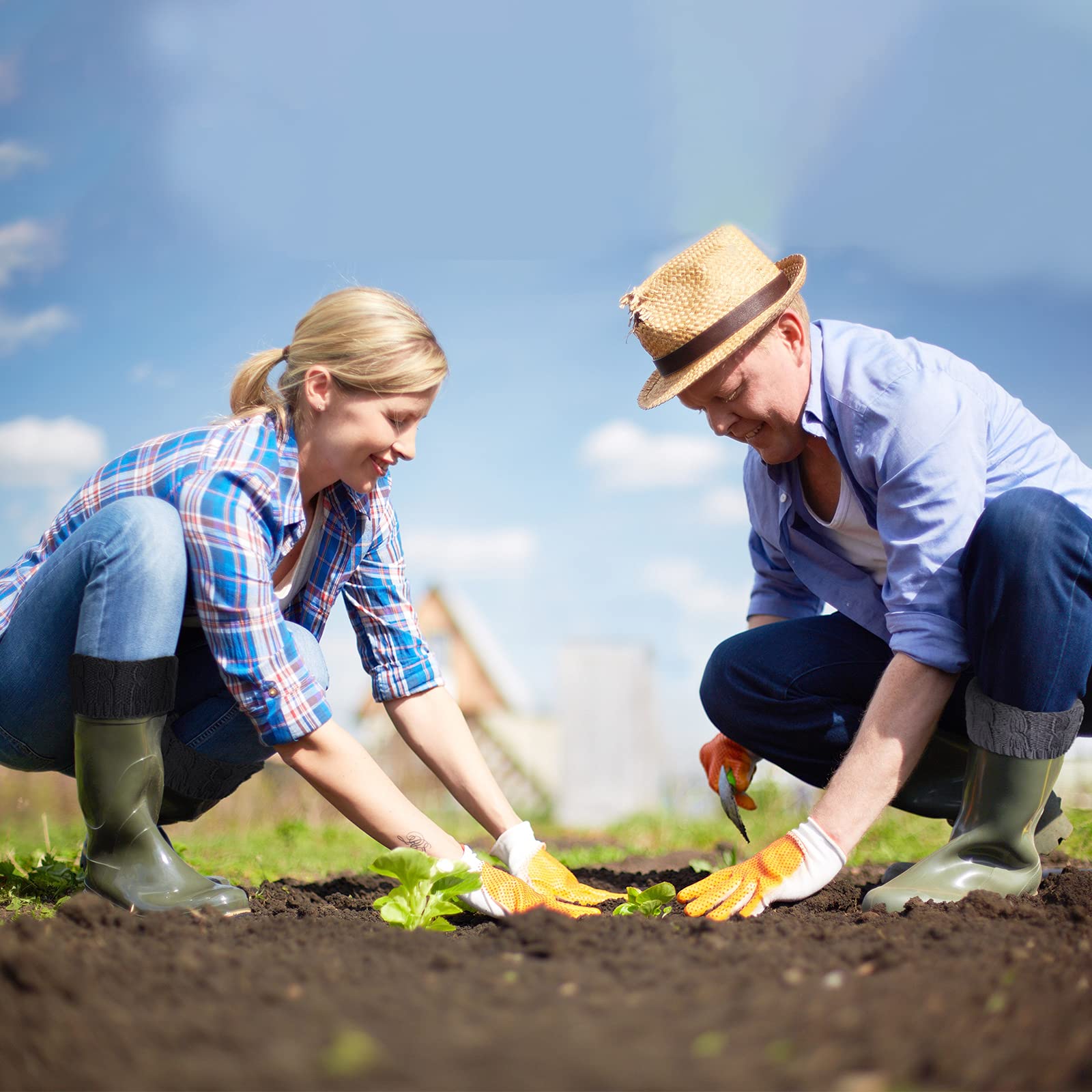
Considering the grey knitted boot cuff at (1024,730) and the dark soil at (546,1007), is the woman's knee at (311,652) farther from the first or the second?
the grey knitted boot cuff at (1024,730)

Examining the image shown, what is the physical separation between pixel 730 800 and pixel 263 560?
137cm

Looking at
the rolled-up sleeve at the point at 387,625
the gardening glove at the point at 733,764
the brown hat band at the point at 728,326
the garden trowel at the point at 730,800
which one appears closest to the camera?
the brown hat band at the point at 728,326

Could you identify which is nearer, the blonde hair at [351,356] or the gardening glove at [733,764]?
the blonde hair at [351,356]

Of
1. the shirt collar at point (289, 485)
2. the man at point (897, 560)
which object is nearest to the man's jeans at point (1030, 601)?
the man at point (897, 560)

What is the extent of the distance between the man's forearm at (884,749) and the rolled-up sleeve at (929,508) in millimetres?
47

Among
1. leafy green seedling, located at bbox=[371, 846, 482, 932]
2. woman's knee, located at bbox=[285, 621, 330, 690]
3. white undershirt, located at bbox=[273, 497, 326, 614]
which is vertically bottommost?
leafy green seedling, located at bbox=[371, 846, 482, 932]

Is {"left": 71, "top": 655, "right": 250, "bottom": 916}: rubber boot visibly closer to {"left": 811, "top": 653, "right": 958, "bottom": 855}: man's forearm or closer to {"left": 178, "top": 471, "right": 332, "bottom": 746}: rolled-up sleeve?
{"left": 178, "top": 471, "right": 332, "bottom": 746}: rolled-up sleeve

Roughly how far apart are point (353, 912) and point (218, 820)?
14.4 ft

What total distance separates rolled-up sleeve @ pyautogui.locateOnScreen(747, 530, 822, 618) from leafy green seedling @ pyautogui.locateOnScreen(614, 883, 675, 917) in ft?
3.65

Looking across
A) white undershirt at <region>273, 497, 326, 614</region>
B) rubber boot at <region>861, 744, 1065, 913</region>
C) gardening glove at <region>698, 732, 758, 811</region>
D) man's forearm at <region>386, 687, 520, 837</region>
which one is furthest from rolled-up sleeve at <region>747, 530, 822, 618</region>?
white undershirt at <region>273, 497, 326, 614</region>

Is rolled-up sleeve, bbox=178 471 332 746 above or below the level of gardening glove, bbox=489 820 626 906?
above

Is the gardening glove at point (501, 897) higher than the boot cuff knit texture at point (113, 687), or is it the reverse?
the boot cuff knit texture at point (113, 687)

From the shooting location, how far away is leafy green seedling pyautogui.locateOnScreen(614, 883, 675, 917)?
195 cm

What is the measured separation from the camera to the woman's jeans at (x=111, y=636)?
6.28ft
